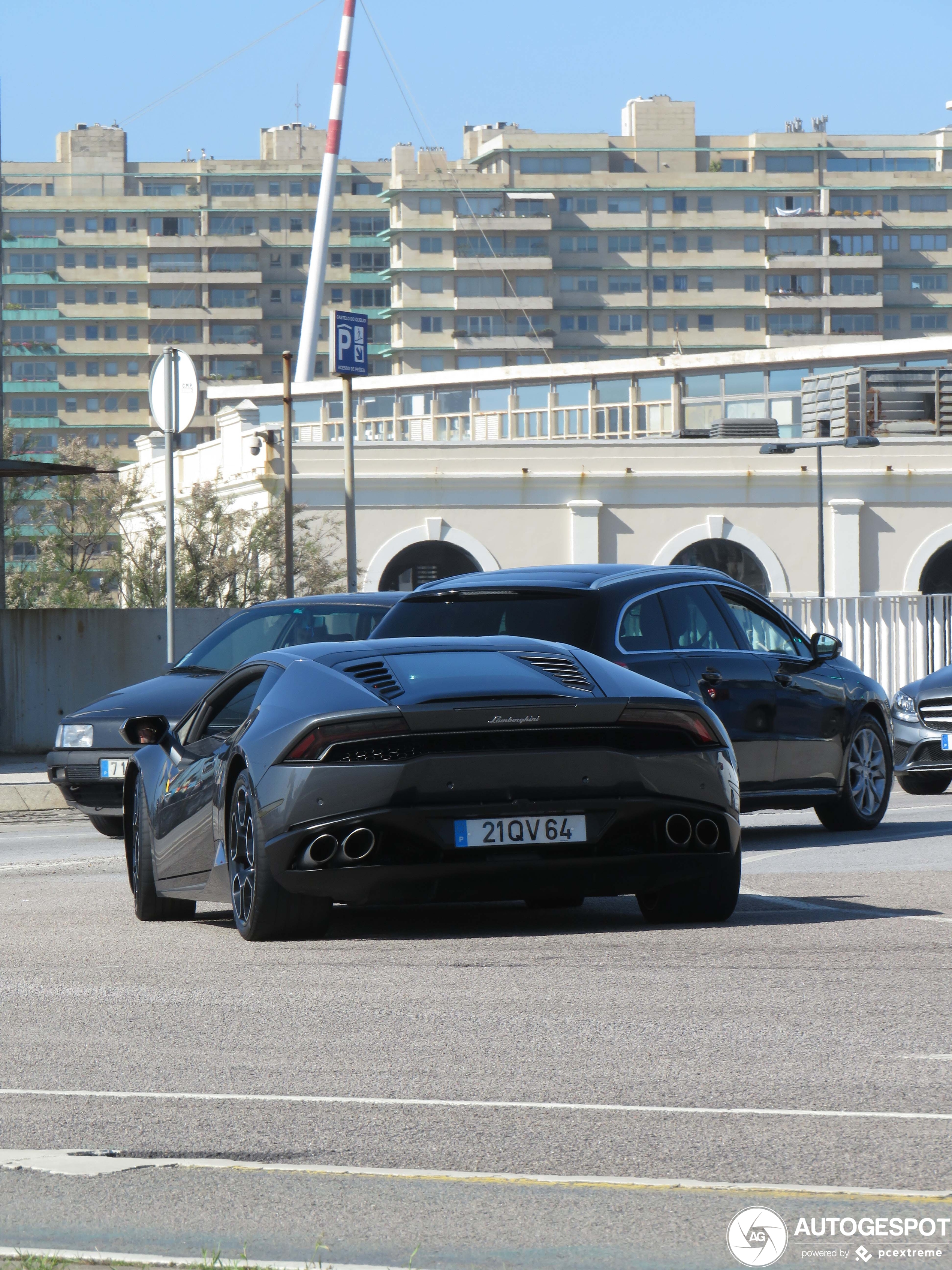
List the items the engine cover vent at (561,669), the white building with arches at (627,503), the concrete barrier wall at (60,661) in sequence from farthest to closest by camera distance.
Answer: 1. the white building with arches at (627,503)
2. the concrete barrier wall at (60,661)
3. the engine cover vent at (561,669)

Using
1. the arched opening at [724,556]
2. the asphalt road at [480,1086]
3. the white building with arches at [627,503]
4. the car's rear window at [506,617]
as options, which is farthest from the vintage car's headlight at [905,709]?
the arched opening at [724,556]

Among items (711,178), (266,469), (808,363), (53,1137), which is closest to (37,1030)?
(53,1137)

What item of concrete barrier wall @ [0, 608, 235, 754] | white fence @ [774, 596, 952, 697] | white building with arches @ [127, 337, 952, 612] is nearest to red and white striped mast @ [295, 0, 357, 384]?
white building with arches @ [127, 337, 952, 612]

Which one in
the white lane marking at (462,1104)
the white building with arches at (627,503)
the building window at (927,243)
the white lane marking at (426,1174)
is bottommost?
the white lane marking at (462,1104)

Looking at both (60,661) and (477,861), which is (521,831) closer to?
(477,861)

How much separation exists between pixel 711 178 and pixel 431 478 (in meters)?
94.6

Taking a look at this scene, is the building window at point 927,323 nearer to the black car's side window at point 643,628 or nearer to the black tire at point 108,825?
the black tire at point 108,825

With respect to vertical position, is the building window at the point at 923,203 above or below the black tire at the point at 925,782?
above

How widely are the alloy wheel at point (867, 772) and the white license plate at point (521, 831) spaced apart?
19.0 ft

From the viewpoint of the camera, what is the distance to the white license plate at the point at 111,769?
13609 millimetres

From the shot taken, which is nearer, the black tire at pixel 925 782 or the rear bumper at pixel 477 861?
the rear bumper at pixel 477 861

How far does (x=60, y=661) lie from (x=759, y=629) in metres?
10.4

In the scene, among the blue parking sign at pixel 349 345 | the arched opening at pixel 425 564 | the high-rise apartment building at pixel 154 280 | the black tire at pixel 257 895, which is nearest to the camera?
the black tire at pixel 257 895

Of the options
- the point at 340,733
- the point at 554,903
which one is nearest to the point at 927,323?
the point at 554,903
